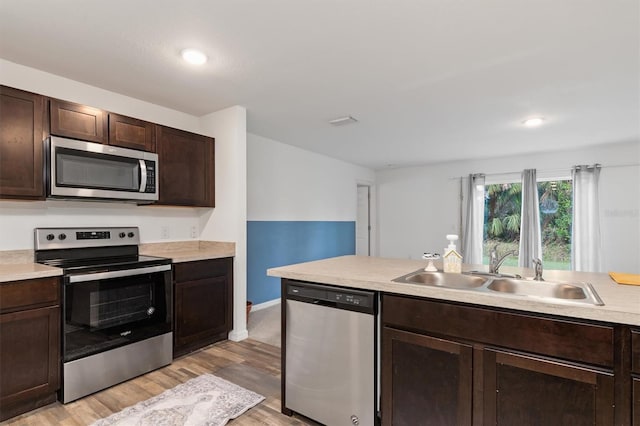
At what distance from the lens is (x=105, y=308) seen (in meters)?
2.31

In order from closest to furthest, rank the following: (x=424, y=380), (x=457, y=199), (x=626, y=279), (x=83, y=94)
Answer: (x=424, y=380), (x=626, y=279), (x=83, y=94), (x=457, y=199)

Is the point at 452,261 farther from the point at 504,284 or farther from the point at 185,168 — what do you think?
the point at 185,168

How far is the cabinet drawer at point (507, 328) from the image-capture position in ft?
4.01

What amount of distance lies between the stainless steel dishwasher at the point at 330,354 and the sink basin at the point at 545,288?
2.34 ft

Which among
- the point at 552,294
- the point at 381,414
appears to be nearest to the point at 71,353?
the point at 381,414

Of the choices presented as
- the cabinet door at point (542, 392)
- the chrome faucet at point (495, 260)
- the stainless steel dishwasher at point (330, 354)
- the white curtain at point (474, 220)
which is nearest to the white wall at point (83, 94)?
the stainless steel dishwasher at point (330, 354)

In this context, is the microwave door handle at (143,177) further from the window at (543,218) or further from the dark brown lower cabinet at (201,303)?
the window at (543,218)

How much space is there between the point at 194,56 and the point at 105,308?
1912mm

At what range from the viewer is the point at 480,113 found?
3.47m

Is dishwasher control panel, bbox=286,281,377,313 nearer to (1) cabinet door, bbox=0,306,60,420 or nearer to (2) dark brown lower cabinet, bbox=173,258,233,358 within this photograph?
(2) dark brown lower cabinet, bbox=173,258,233,358

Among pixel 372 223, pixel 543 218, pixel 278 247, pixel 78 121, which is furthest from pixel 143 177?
pixel 543 218

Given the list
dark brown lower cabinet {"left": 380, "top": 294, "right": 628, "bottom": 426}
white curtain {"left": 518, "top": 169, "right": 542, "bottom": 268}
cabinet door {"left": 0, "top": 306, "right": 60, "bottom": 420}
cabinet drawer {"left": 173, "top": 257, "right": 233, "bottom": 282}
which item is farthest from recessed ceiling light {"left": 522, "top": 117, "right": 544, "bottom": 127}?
cabinet door {"left": 0, "top": 306, "right": 60, "bottom": 420}

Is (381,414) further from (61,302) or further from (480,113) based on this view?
(480,113)

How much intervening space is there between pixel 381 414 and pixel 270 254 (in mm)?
3048
